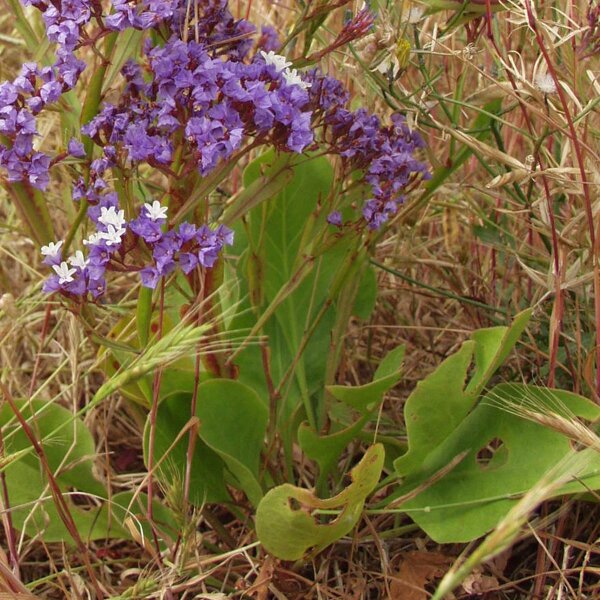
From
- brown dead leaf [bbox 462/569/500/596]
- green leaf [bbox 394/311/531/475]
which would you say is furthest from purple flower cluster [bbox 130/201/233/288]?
brown dead leaf [bbox 462/569/500/596]

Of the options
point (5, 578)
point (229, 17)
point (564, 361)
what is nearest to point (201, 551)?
point (5, 578)

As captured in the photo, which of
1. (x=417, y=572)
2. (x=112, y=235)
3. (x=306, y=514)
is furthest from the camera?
(x=417, y=572)

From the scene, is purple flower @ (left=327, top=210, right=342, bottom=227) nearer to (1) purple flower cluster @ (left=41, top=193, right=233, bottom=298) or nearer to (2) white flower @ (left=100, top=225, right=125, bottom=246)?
(1) purple flower cluster @ (left=41, top=193, right=233, bottom=298)

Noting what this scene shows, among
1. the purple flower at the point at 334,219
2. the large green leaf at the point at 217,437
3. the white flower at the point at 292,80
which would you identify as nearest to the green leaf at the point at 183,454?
the large green leaf at the point at 217,437

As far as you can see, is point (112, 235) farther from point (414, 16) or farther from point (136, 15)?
point (414, 16)

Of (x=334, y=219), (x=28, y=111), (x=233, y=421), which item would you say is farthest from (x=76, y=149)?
(x=233, y=421)

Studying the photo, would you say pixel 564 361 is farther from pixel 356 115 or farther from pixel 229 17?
pixel 229 17
